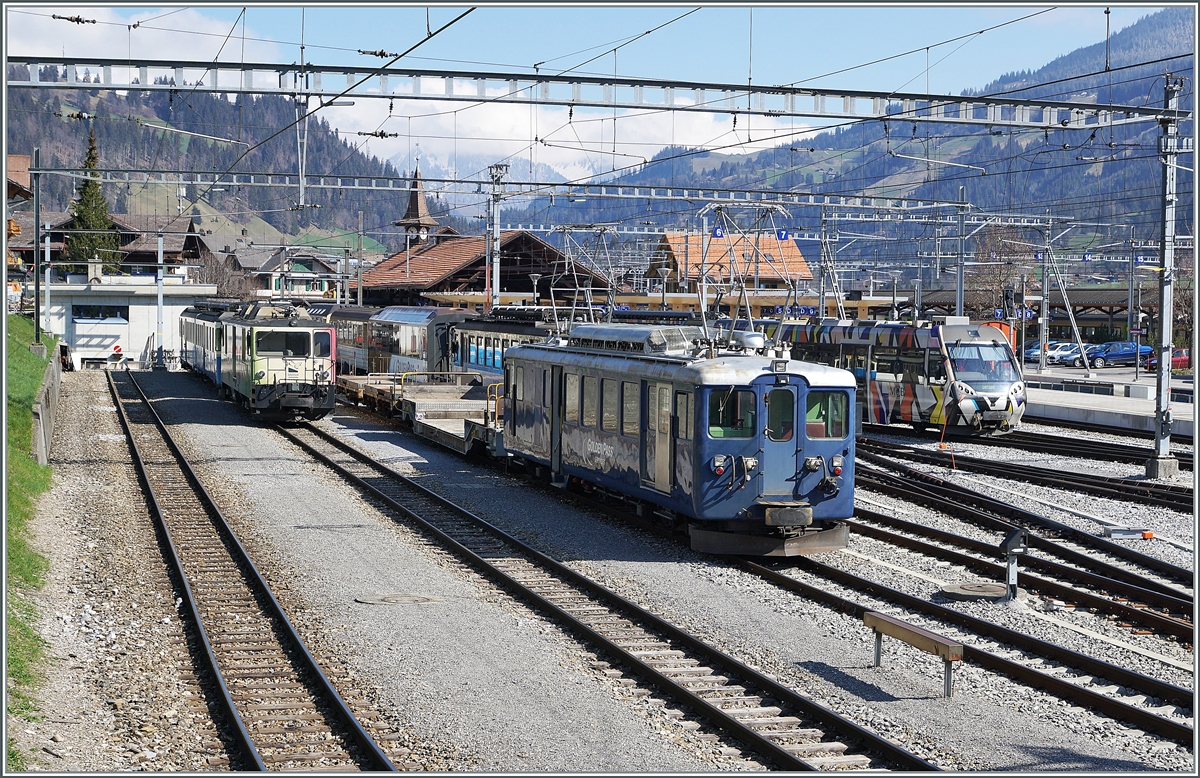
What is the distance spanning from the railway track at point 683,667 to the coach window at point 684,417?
7.29 ft

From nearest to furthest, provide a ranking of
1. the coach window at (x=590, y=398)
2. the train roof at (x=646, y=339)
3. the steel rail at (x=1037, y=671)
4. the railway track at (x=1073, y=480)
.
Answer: the steel rail at (x=1037, y=671), the train roof at (x=646, y=339), the coach window at (x=590, y=398), the railway track at (x=1073, y=480)

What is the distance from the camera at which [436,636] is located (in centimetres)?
1181

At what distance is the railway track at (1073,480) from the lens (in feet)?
66.9

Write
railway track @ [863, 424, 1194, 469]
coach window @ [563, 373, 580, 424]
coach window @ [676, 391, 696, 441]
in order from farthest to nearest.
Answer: railway track @ [863, 424, 1194, 469]
coach window @ [563, 373, 580, 424]
coach window @ [676, 391, 696, 441]

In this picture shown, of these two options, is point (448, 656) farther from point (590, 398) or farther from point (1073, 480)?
point (1073, 480)

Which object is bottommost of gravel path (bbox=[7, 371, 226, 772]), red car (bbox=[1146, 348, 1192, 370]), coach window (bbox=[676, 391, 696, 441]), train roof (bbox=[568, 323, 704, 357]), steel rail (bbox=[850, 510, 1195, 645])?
gravel path (bbox=[7, 371, 226, 772])

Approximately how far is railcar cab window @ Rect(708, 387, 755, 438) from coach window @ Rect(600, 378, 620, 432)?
2.52m

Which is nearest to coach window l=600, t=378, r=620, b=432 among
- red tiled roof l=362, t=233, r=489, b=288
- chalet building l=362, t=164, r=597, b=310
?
chalet building l=362, t=164, r=597, b=310

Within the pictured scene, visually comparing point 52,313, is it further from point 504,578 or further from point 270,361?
point 504,578

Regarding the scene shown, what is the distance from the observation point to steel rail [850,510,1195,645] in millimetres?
12203

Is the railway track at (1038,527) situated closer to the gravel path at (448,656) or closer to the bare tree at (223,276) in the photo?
the gravel path at (448,656)

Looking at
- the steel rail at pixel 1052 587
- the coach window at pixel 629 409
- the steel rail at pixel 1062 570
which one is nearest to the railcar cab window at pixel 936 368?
the steel rail at pixel 1062 570

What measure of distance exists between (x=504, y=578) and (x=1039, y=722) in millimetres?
6393

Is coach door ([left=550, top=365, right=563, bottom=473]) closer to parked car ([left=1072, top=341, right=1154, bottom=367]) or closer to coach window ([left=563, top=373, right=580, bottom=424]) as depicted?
coach window ([left=563, top=373, right=580, bottom=424])
